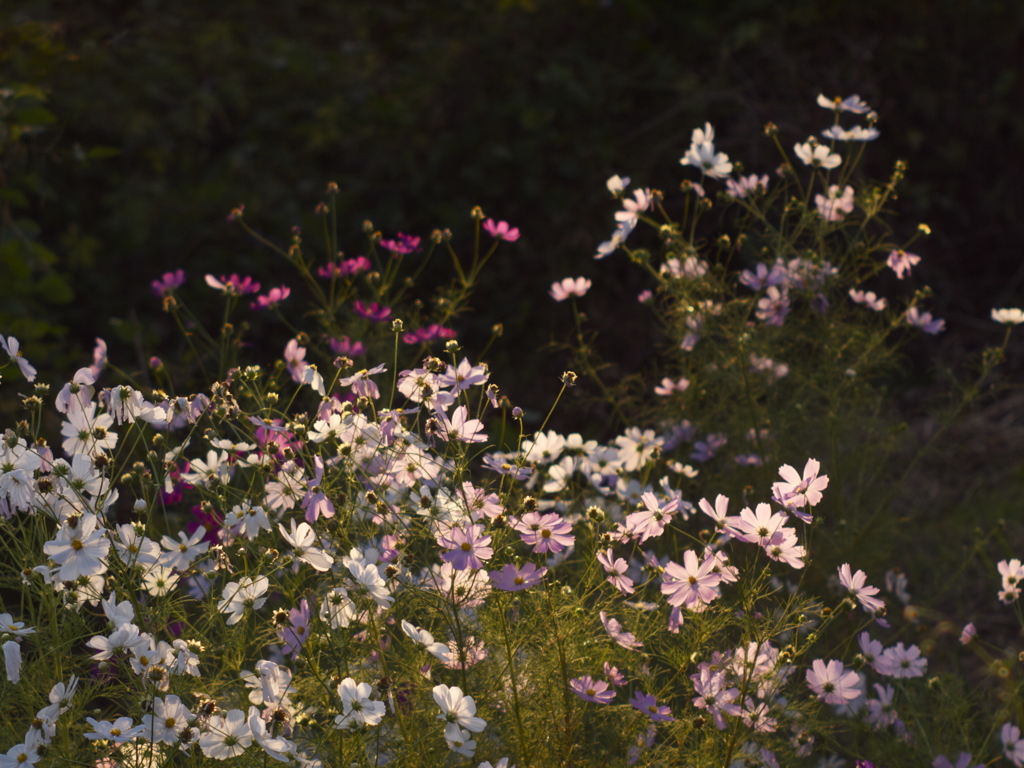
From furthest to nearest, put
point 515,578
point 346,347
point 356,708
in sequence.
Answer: point 346,347 < point 515,578 < point 356,708

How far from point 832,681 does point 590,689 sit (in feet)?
1.28

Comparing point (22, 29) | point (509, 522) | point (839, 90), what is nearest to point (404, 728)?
point (509, 522)

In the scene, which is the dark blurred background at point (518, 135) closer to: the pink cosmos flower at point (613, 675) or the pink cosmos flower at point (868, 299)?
the pink cosmos flower at point (868, 299)

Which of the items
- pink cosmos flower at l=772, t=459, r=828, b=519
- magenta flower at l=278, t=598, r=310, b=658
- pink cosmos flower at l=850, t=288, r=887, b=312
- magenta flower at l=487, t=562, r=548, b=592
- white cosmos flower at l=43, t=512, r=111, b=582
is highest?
pink cosmos flower at l=850, t=288, r=887, b=312

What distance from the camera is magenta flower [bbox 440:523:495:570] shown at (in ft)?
3.93

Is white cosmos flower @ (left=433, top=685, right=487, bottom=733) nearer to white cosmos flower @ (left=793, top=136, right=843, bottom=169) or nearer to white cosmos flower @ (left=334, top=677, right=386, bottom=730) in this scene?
white cosmos flower @ (left=334, top=677, right=386, bottom=730)

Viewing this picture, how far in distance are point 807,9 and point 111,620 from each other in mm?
3504

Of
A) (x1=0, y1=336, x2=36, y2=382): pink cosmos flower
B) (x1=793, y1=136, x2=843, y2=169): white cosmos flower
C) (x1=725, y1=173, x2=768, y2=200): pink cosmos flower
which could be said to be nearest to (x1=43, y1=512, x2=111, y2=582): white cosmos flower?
(x1=0, y1=336, x2=36, y2=382): pink cosmos flower

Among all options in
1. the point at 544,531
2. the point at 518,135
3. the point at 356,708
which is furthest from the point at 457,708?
the point at 518,135

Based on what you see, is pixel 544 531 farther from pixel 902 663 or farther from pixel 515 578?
pixel 902 663

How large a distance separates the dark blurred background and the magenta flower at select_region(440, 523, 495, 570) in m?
2.22

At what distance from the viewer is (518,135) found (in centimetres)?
367

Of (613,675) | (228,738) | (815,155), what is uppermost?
(815,155)

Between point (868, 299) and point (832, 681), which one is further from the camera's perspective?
point (868, 299)
